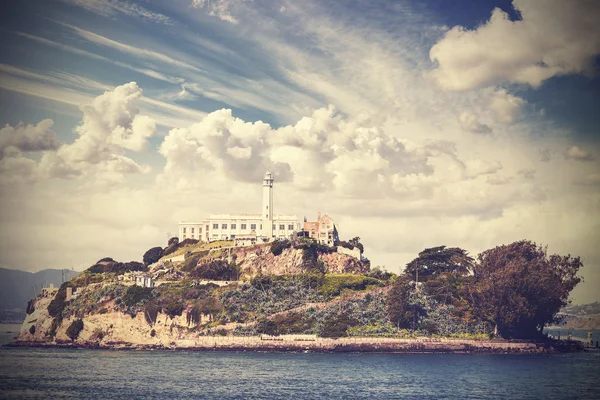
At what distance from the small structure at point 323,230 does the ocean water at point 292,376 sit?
167 ft

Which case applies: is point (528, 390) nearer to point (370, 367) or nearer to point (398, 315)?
point (370, 367)

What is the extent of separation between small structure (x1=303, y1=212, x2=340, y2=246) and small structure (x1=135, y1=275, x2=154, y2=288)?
43128 mm

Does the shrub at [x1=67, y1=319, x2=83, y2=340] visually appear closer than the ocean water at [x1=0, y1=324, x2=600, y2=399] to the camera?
No

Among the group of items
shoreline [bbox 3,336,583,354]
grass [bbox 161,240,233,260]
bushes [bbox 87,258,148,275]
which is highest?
grass [bbox 161,240,233,260]

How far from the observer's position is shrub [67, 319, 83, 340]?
14700 cm

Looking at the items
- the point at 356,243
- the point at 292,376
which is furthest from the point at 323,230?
the point at 292,376

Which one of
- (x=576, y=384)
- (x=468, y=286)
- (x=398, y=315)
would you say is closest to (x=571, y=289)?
(x=468, y=286)

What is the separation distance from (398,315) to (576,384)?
1884 inches

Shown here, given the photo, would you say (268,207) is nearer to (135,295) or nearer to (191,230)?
(191,230)

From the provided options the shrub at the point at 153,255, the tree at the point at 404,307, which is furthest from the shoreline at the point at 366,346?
the shrub at the point at 153,255

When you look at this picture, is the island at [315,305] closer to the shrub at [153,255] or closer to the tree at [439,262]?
the tree at [439,262]

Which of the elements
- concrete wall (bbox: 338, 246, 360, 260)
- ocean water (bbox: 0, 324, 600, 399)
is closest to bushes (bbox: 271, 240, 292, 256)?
concrete wall (bbox: 338, 246, 360, 260)

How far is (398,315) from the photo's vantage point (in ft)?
454

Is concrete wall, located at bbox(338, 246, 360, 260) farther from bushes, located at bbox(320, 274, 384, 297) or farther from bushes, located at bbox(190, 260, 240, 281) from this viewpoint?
bushes, located at bbox(190, 260, 240, 281)
